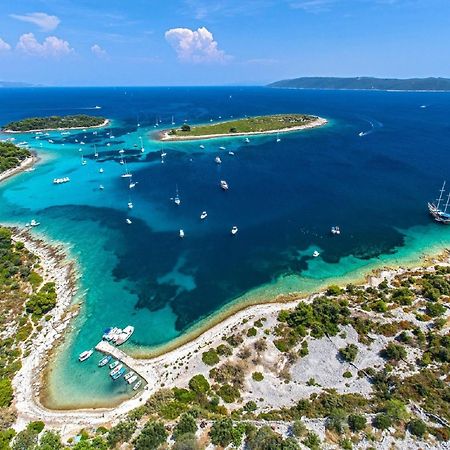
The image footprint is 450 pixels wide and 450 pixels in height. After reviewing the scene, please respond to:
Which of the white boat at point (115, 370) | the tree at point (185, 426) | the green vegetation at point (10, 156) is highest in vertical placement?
the green vegetation at point (10, 156)

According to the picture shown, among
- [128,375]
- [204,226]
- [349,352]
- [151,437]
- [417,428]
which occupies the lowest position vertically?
[128,375]

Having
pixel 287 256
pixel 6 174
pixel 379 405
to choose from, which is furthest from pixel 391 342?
pixel 6 174

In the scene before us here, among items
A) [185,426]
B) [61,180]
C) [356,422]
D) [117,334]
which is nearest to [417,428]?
[356,422]

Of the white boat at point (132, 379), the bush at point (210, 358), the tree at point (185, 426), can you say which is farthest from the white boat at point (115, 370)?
the tree at point (185, 426)

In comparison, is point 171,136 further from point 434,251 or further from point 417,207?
point 434,251

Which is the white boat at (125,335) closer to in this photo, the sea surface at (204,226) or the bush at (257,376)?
the sea surface at (204,226)

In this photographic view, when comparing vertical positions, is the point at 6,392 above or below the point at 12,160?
below

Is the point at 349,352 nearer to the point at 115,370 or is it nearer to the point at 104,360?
the point at 115,370
